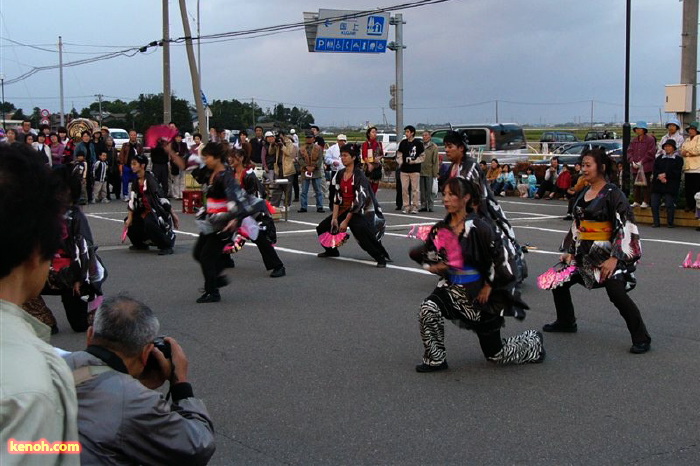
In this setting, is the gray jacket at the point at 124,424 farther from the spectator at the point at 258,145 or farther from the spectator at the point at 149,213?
the spectator at the point at 258,145

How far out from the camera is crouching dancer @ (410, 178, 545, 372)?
637 cm

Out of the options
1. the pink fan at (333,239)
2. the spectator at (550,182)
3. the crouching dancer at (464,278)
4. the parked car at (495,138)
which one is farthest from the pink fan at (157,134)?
the parked car at (495,138)

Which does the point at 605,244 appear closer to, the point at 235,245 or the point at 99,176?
the point at 235,245

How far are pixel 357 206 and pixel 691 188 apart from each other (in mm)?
7809

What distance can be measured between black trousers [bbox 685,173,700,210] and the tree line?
34.7 m

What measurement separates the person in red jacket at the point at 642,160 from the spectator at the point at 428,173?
14.0 ft

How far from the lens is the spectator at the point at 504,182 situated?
24141 mm

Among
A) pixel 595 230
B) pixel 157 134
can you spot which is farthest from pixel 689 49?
pixel 157 134

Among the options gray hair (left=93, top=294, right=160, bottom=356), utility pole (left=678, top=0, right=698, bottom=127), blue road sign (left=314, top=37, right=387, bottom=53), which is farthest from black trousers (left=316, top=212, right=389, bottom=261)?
blue road sign (left=314, top=37, right=387, bottom=53)

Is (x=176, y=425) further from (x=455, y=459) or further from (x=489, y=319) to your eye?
(x=489, y=319)

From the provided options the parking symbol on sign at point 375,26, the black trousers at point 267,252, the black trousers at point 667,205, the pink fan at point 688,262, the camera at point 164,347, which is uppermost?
the parking symbol on sign at point 375,26

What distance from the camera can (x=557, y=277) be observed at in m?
7.46

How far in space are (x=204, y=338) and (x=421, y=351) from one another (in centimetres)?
198

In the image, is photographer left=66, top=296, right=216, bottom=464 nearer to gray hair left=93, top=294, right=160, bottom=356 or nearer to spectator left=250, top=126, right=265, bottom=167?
gray hair left=93, top=294, right=160, bottom=356
